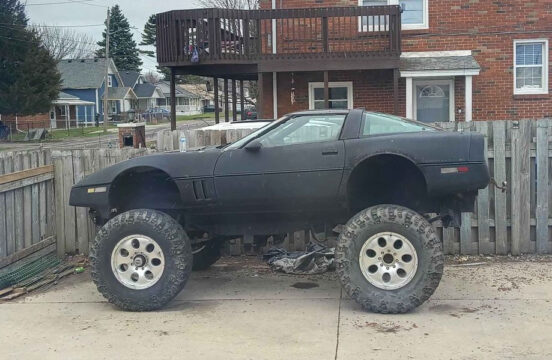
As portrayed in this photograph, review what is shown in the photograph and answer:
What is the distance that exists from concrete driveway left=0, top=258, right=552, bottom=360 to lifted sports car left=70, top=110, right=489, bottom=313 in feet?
1.08

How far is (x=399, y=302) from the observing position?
19.1 ft

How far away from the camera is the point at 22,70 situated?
4600 cm

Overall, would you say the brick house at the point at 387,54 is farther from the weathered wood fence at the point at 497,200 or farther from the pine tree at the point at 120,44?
the pine tree at the point at 120,44

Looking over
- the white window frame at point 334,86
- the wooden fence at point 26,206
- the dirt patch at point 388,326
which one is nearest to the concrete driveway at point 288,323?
the dirt patch at point 388,326

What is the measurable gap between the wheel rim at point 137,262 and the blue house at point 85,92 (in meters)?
64.0

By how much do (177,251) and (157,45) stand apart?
9917mm

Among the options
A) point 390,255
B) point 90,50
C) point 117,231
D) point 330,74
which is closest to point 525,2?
point 330,74

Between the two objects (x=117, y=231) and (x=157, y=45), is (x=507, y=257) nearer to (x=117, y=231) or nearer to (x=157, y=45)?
(x=117, y=231)

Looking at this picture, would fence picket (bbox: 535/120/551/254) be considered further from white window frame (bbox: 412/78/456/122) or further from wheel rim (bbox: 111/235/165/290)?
white window frame (bbox: 412/78/456/122)

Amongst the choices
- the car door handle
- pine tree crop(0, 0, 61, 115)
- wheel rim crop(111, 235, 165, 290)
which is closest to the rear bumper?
the car door handle

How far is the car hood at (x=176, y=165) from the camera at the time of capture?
20.5ft

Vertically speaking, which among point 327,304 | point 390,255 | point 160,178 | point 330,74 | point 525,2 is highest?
point 525,2

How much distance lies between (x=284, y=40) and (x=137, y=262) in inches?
417

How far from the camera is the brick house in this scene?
1488cm
